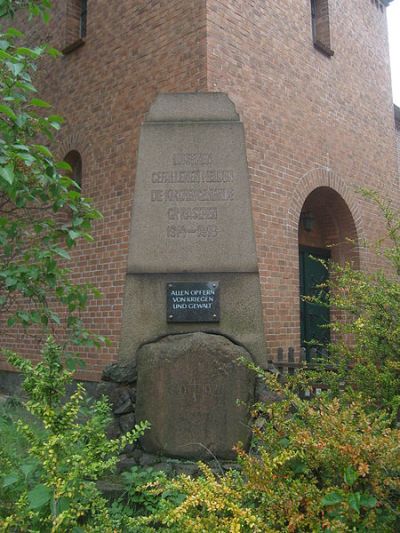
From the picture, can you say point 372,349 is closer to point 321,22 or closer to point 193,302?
point 193,302

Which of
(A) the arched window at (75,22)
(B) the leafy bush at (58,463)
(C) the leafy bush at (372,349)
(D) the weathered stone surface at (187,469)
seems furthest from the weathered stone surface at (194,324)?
(A) the arched window at (75,22)

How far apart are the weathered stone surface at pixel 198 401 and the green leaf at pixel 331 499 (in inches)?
54.2

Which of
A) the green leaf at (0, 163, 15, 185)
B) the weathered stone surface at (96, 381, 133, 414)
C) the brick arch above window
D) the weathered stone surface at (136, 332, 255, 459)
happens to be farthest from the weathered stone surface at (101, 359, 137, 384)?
the brick arch above window

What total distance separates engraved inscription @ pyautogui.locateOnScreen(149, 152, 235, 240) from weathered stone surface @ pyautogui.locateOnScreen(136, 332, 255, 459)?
2.79 ft

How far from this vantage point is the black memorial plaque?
3.59 m

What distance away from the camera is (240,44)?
6875mm

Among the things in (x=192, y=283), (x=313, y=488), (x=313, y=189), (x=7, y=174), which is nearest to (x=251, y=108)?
(x=313, y=189)

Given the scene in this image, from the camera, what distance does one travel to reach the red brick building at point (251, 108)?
679cm

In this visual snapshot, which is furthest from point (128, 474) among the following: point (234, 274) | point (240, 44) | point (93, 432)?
point (240, 44)

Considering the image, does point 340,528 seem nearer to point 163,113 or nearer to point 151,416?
point 151,416

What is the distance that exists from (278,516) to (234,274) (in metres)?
1.87

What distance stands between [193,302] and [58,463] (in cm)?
162

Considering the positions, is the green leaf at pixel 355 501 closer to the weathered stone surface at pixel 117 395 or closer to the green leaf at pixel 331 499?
the green leaf at pixel 331 499

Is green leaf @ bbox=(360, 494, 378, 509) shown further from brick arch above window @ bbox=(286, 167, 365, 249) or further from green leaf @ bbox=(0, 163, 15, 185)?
brick arch above window @ bbox=(286, 167, 365, 249)
